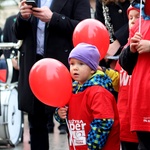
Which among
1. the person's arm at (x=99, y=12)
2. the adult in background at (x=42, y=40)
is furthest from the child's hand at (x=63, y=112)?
the person's arm at (x=99, y=12)

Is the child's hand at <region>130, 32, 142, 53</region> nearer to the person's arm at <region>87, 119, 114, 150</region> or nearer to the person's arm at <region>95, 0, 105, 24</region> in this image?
the person's arm at <region>87, 119, 114, 150</region>

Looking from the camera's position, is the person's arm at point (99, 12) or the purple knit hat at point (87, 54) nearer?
the purple knit hat at point (87, 54)

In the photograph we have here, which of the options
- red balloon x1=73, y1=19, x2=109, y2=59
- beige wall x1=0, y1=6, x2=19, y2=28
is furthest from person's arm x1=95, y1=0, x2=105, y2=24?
beige wall x1=0, y1=6, x2=19, y2=28

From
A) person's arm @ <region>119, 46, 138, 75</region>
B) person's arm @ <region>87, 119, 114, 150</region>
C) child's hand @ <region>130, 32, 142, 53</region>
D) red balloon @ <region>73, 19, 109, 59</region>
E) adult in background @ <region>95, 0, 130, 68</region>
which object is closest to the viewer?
child's hand @ <region>130, 32, 142, 53</region>

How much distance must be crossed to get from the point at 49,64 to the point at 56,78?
0.14 metres

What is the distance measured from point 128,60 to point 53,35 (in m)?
1.45

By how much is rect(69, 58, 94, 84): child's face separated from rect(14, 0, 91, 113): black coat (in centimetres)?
83

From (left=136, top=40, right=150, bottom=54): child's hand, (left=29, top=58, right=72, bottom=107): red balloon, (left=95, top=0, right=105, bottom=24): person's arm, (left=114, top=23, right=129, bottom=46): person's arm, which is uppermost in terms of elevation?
(left=136, top=40, right=150, bottom=54): child's hand

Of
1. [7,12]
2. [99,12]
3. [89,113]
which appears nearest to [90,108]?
[89,113]

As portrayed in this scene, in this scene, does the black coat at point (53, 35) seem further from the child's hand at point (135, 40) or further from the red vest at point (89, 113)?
the child's hand at point (135, 40)

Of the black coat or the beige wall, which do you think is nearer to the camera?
the black coat

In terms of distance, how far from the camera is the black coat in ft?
21.2

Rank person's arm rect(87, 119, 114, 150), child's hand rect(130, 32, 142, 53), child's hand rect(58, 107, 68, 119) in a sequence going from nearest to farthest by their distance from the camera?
child's hand rect(130, 32, 142, 53), person's arm rect(87, 119, 114, 150), child's hand rect(58, 107, 68, 119)

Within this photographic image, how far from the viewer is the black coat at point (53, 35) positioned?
21.2 ft
